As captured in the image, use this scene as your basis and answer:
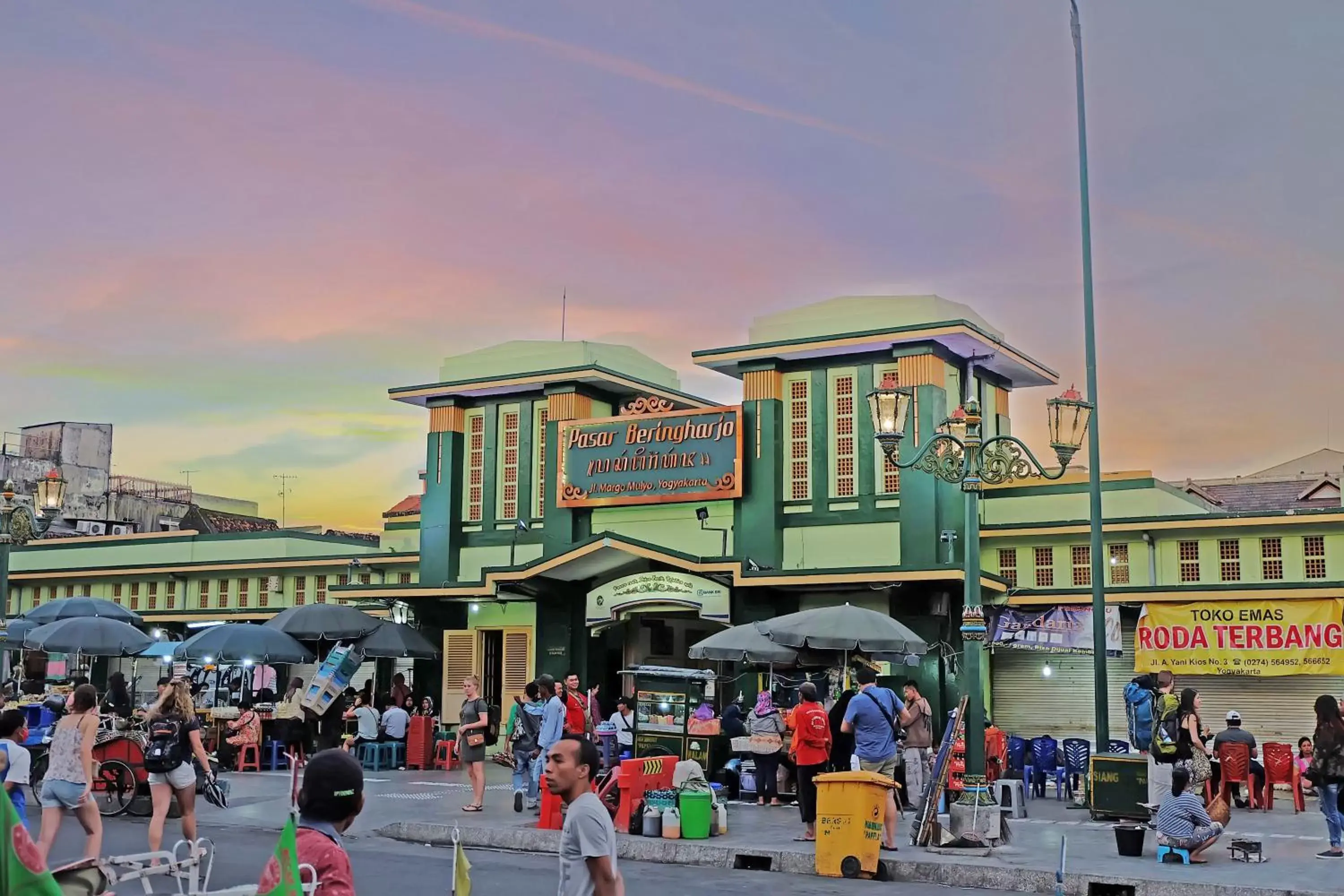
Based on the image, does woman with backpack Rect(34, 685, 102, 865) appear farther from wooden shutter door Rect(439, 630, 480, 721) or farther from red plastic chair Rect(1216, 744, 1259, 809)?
wooden shutter door Rect(439, 630, 480, 721)

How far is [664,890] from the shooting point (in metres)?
12.7

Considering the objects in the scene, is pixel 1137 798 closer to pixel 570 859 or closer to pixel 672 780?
pixel 672 780

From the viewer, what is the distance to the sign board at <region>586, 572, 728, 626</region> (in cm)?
2588

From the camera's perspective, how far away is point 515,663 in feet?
96.1

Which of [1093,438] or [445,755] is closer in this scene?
[1093,438]

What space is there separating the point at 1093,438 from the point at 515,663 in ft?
43.8

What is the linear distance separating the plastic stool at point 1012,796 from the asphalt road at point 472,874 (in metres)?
4.38

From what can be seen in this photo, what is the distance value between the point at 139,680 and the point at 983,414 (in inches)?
994

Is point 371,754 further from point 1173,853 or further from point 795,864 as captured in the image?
point 1173,853

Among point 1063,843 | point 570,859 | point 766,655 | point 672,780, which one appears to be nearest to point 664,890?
point 672,780

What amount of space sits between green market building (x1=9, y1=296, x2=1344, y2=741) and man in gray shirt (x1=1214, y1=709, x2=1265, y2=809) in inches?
130

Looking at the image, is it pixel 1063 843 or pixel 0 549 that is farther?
pixel 0 549

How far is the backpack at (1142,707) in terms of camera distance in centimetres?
1742

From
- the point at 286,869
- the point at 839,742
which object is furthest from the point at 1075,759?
the point at 286,869
